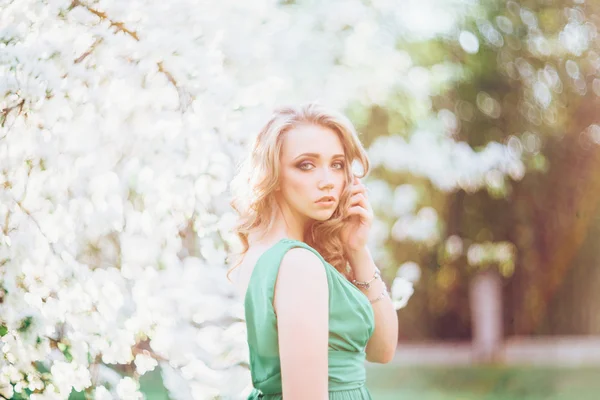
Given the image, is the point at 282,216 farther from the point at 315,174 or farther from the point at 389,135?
the point at 389,135

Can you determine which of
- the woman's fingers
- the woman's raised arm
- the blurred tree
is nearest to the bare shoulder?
the woman's raised arm

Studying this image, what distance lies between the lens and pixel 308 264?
1640 millimetres

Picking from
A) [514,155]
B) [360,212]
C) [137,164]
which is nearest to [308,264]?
[360,212]

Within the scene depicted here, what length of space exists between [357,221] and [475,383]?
25.7 ft

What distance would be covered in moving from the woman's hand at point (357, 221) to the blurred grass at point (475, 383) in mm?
6533

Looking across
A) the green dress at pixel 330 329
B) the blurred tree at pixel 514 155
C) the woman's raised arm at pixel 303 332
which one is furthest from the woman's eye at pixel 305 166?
the blurred tree at pixel 514 155

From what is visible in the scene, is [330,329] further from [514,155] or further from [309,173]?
[514,155]

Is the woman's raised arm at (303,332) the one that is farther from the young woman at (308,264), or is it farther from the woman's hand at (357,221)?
the woman's hand at (357,221)

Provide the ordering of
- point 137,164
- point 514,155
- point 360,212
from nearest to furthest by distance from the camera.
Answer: point 360,212
point 137,164
point 514,155

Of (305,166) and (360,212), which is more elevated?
(305,166)

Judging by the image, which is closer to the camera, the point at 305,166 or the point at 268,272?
the point at 268,272

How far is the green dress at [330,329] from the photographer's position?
5.48 feet

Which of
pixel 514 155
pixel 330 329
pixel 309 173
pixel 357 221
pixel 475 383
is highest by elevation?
pixel 309 173

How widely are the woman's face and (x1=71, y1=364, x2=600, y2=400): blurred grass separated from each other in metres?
6.74
